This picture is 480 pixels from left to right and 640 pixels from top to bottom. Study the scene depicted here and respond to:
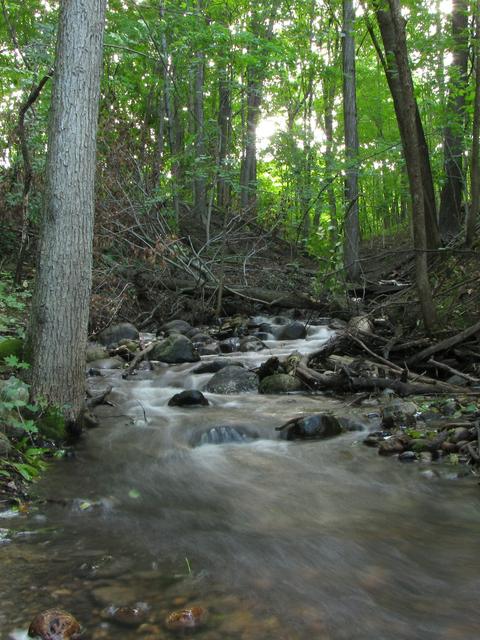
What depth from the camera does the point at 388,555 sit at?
10.4 ft

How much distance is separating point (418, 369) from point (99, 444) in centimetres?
424

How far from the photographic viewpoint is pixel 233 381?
319 inches

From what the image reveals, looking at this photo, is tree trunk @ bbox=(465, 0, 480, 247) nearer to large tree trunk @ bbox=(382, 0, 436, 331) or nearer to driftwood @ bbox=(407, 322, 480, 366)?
large tree trunk @ bbox=(382, 0, 436, 331)

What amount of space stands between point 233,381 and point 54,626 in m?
5.92

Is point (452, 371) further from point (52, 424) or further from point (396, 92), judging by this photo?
point (52, 424)

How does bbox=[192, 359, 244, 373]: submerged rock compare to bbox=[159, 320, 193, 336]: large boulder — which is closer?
bbox=[192, 359, 244, 373]: submerged rock

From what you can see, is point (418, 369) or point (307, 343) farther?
point (307, 343)

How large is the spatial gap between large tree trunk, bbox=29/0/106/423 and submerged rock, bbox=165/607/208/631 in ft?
9.73

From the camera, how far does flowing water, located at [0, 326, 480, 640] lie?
2.46 meters

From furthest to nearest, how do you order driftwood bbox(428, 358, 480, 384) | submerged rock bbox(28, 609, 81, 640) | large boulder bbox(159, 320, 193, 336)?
large boulder bbox(159, 320, 193, 336), driftwood bbox(428, 358, 480, 384), submerged rock bbox(28, 609, 81, 640)

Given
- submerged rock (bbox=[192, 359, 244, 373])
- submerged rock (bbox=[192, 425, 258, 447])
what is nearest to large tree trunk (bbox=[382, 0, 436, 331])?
submerged rock (bbox=[192, 425, 258, 447])

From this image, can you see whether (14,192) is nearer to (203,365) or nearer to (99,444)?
(203,365)

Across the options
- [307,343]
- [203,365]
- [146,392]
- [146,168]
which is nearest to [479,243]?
[307,343]

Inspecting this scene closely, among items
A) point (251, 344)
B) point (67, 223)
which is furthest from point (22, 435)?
point (251, 344)
